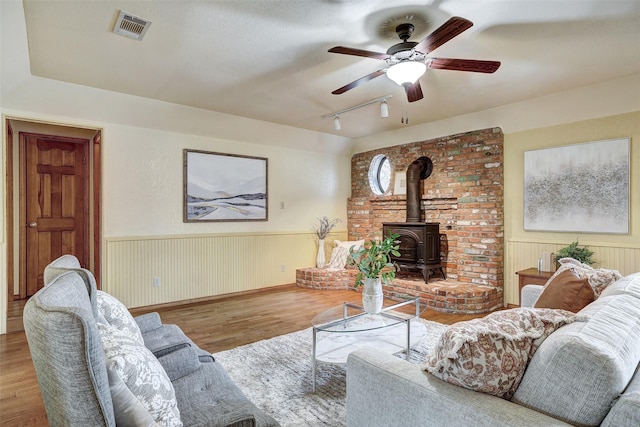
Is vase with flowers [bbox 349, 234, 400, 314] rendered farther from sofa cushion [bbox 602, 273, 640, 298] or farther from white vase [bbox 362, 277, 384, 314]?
sofa cushion [bbox 602, 273, 640, 298]

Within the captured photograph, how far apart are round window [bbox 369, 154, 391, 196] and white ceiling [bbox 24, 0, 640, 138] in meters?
2.09

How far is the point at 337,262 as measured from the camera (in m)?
5.80

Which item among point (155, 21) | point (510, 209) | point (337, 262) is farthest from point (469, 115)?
point (155, 21)

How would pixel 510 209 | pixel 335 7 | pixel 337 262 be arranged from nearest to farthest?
pixel 335 7 → pixel 510 209 → pixel 337 262

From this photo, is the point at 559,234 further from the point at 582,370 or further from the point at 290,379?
the point at 582,370

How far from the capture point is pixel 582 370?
0.93m

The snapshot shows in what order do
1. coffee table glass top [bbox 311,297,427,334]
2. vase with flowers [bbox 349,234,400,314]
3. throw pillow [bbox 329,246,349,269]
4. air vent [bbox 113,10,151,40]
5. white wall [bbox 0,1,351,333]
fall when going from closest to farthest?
air vent [bbox 113,10,151,40]
coffee table glass top [bbox 311,297,427,334]
vase with flowers [bbox 349,234,400,314]
white wall [bbox 0,1,351,333]
throw pillow [bbox 329,246,349,269]

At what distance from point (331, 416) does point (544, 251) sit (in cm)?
343

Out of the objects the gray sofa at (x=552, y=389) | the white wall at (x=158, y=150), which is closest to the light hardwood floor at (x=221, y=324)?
the white wall at (x=158, y=150)

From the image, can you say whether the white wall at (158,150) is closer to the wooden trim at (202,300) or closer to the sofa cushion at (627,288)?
the wooden trim at (202,300)

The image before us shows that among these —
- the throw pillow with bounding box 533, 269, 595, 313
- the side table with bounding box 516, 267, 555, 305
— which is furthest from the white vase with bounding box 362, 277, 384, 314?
the side table with bounding box 516, 267, 555, 305

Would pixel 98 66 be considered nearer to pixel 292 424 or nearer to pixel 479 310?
pixel 292 424

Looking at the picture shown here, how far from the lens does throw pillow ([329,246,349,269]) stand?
579cm

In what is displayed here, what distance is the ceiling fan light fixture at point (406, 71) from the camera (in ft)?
8.16
